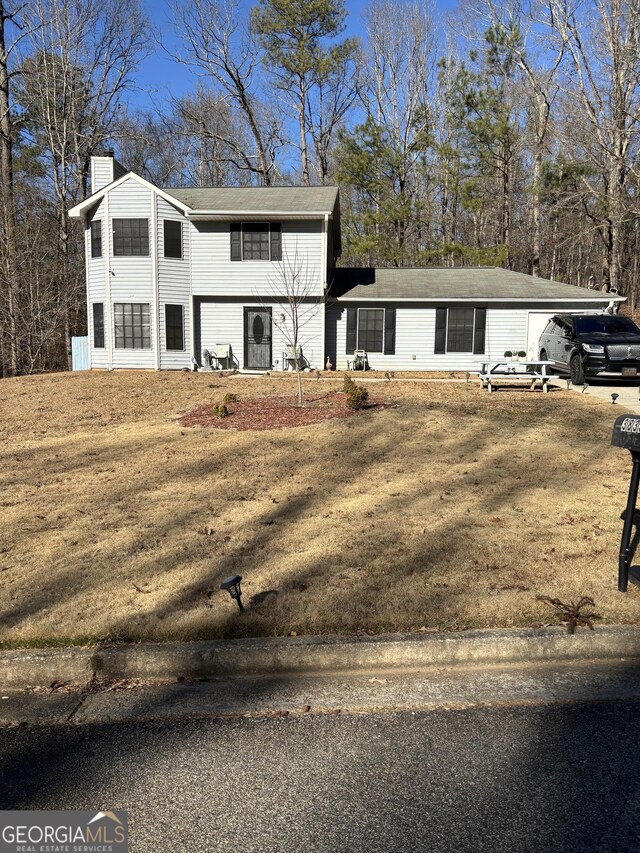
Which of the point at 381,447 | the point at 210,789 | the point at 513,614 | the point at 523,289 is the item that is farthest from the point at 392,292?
the point at 210,789

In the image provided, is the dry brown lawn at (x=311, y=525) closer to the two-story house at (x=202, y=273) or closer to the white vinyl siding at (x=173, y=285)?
the white vinyl siding at (x=173, y=285)

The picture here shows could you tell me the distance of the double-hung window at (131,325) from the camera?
68.8 ft

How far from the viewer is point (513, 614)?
399cm

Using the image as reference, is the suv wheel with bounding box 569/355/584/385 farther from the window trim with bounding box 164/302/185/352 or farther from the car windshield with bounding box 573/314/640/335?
the window trim with bounding box 164/302/185/352

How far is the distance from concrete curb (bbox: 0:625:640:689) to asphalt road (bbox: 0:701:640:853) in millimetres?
479

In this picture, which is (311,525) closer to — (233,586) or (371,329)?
(233,586)

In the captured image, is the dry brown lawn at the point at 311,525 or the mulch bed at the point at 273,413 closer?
the dry brown lawn at the point at 311,525

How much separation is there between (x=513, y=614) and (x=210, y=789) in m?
2.18

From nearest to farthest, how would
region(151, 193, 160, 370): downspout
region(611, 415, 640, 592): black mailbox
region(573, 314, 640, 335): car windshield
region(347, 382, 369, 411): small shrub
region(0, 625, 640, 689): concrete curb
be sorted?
region(0, 625, 640, 689): concrete curb, region(611, 415, 640, 592): black mailbox, region(347, 382, 369, 411): small shrub, region(573, 314, 640, 335): car windshield, region(151, 193, 160, 370): downspout

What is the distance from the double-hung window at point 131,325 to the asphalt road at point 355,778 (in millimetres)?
19022

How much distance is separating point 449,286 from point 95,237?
11.9 meters

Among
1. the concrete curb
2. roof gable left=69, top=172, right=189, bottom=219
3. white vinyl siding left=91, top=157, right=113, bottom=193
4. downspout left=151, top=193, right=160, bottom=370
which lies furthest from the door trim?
the concrete curb

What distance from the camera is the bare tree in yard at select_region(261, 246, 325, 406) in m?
20.2

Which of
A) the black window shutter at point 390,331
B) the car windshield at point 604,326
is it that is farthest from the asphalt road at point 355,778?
the black window shutter at point 390,331
